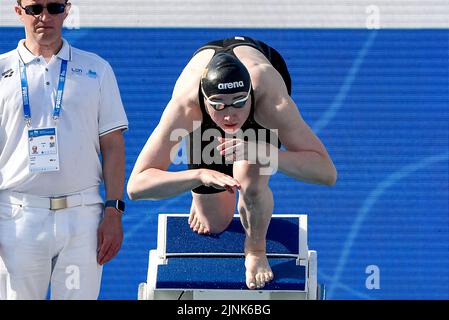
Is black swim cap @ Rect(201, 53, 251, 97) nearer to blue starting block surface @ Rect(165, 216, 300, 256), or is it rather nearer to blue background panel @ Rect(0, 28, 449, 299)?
blue starting block surface @ Rect(165, 216, 300, 256)

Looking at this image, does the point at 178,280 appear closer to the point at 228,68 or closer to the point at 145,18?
the point at 228,68

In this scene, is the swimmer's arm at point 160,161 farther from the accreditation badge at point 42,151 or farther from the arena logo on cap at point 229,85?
the accreditation badge at point 42,151

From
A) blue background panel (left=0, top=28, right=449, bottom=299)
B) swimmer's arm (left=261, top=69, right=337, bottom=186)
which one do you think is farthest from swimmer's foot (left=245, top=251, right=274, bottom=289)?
blue background panel (left=0, top=28, right=449, bottom=299)

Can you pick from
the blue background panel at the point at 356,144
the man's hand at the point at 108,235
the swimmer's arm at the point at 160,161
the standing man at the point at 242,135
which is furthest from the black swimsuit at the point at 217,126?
the blue background panel at the point at 356,144

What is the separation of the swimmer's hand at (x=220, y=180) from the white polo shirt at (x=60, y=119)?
0.44 meters

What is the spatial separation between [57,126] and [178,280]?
90cm

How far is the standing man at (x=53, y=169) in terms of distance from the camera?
196 inches

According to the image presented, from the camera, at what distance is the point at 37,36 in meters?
5.07

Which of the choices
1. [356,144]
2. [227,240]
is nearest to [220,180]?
[227,240]

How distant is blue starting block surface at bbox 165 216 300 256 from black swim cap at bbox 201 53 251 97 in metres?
0.81

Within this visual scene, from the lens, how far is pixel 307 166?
5426mm

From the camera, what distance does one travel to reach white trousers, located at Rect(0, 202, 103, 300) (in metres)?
4.96

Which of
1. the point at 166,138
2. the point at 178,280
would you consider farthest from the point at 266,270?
the point at 166,138
